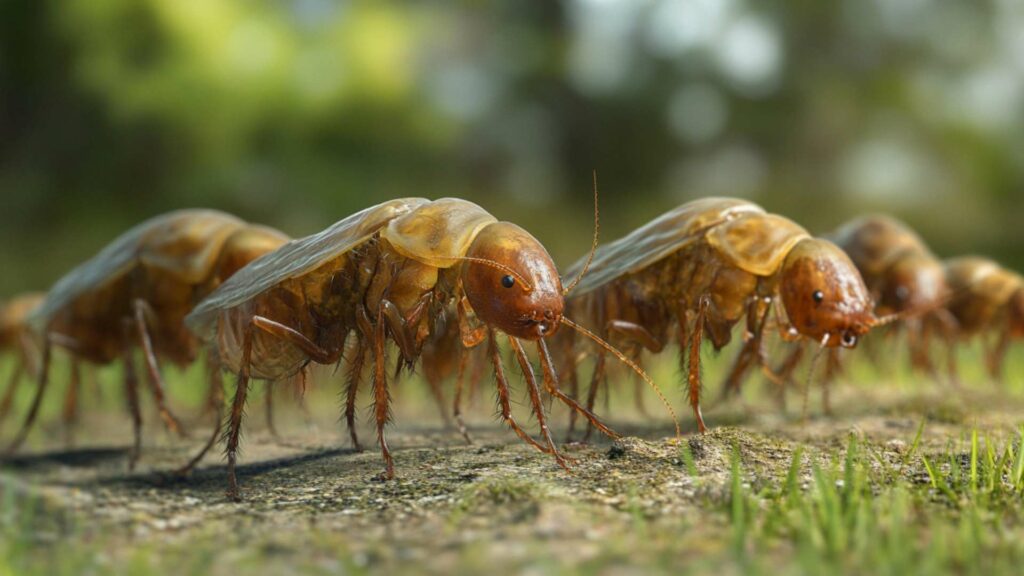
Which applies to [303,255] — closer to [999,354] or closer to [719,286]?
[719,286]

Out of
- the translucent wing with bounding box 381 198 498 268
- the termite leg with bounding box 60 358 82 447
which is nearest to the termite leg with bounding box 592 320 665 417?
the translucent wing with bounding box 381 198 498 268

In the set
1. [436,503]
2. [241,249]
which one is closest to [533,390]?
[436,503]

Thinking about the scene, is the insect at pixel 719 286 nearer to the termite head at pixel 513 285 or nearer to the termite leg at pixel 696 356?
the termite leg at pixel 696 356

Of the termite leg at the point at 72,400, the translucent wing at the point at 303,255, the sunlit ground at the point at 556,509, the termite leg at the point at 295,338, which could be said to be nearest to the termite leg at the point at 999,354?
the sunlit ground at the point at 556,509

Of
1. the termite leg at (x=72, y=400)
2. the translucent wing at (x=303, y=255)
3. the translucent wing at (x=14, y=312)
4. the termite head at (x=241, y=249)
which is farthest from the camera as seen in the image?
the translucent wing at (x=14, y=312)

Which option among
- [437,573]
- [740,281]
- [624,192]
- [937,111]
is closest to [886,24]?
[937,111]

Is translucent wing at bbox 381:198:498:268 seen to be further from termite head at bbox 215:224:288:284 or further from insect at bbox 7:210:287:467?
insect at bbox 7:210:287:467
